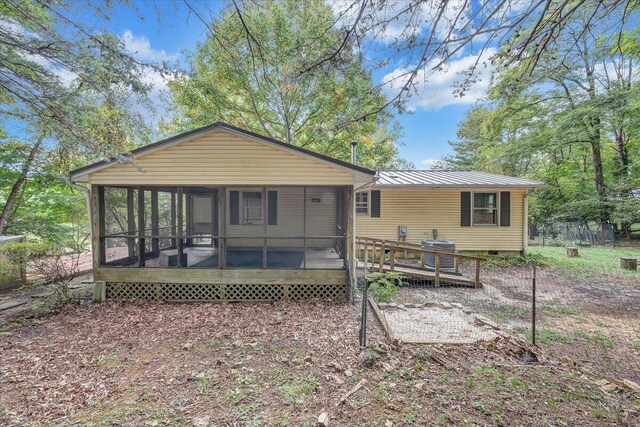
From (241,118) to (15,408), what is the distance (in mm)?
15743

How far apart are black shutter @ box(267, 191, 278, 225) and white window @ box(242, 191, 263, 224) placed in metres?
0.38

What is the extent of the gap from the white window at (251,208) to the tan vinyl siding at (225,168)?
3.56m

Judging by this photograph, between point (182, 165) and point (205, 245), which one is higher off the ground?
point (182, 165)

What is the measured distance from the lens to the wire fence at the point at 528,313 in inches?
167

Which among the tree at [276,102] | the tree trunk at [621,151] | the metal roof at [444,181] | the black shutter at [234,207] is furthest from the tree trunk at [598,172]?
the black shutter at [234,207]

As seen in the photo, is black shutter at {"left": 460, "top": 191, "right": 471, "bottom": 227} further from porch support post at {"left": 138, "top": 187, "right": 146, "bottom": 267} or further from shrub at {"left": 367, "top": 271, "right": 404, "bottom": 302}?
porch support post at {"left": 138, "top": 187, "right": 146, "bottom": 267}

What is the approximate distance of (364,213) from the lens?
11836mm

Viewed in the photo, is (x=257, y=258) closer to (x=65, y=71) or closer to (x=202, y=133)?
(x=202, y=133)

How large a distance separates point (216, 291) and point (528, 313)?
22.5ft

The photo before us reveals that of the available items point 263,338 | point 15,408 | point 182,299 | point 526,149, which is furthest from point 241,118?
point 526,149

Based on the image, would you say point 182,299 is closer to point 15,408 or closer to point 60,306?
point 60,306

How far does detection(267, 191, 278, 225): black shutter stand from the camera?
409 inches

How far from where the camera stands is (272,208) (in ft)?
34.5

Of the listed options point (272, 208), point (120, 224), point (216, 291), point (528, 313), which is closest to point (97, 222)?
point (216, 291)
